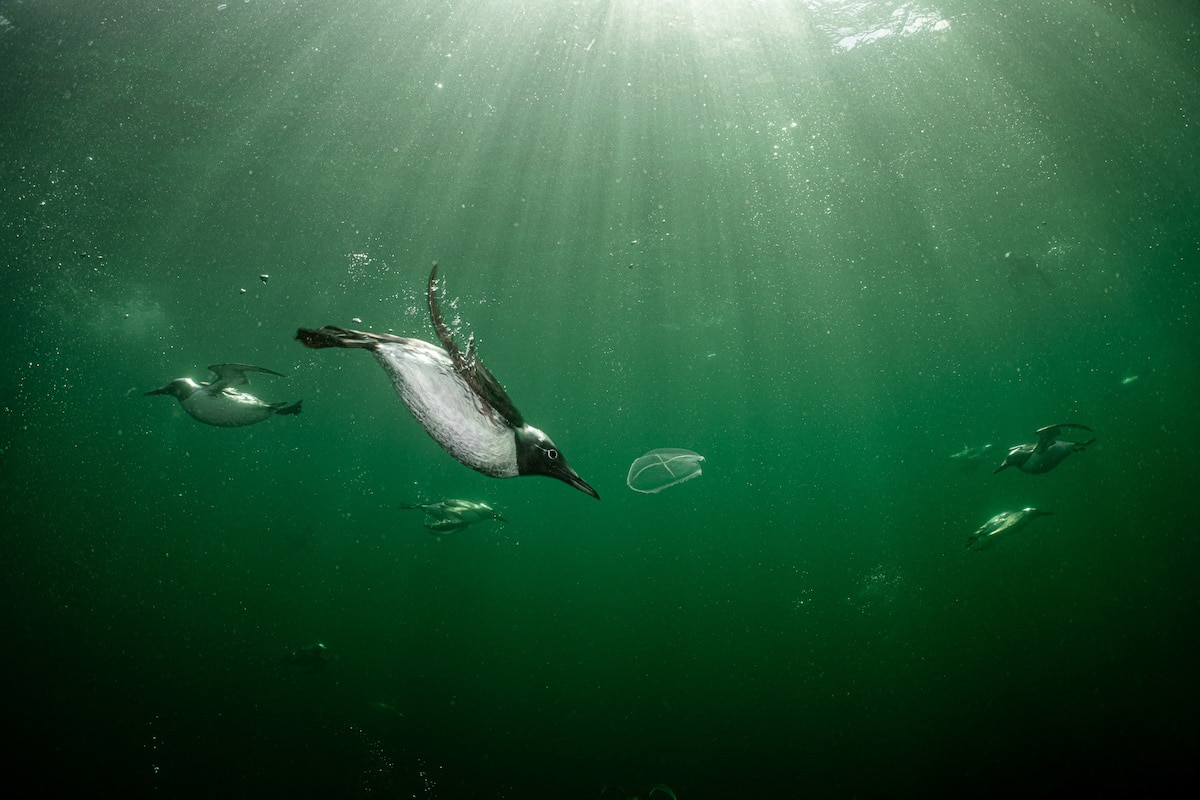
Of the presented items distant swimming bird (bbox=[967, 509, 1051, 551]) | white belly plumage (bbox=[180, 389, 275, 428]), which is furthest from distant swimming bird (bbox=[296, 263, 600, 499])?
distant swimming bird (bbox=[967, 509, 1051, 551])

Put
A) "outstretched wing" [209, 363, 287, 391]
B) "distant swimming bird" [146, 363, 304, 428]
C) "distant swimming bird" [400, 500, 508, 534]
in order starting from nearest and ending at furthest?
"outstretched wing" [209, 363, 287, 391], "distant swimming bird" [146, 363, 304, 428], "distant swimming bird" [400, 500, 508, 534]

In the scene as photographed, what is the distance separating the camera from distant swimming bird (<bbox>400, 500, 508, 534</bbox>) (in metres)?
8.13

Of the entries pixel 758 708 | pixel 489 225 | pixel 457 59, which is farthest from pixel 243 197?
pixel 758 708

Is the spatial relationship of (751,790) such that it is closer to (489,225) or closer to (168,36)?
(489,225)

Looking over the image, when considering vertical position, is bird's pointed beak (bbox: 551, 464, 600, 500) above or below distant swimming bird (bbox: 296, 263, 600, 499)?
below

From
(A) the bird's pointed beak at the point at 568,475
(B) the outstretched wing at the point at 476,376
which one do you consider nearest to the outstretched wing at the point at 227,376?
(B) the outstretched wing at the point at 476,376

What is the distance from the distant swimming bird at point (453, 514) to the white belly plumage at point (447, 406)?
686cm

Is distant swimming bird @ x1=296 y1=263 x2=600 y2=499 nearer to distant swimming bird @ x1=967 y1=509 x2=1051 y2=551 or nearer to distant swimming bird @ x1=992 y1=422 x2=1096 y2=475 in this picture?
distant swimming bird @ x1=992 y1=422 x2=1096 y2=475

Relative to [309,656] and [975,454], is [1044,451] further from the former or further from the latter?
[309,656]

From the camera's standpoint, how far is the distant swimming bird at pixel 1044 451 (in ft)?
21.3

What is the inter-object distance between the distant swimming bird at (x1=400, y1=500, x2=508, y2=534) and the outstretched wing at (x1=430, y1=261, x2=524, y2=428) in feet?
22.8

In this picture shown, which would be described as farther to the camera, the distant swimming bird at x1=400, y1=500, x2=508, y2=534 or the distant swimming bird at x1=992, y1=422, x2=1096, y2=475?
the distant swimming bird at x1=400, y1=500, x2=508, y2=534

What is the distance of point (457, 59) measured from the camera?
809 centimetres

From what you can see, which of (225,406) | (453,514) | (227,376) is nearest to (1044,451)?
(453,514)
